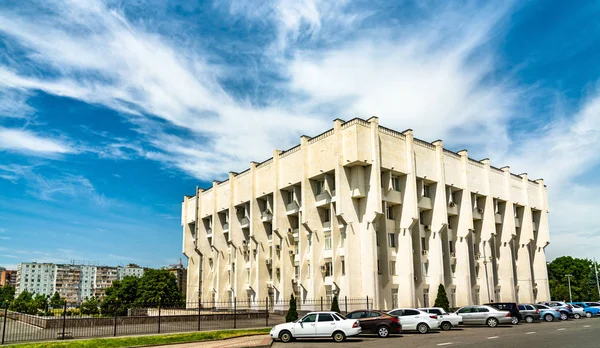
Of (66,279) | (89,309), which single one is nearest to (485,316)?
(89,309)

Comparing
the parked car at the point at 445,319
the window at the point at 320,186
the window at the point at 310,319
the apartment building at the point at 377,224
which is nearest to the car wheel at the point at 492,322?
the parked car at the point at 445,319

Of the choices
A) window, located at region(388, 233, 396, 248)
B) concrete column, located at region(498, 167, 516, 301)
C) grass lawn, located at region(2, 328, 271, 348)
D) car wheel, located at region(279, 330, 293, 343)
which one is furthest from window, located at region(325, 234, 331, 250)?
concrete column, located at region(498, 167, 516, 301)

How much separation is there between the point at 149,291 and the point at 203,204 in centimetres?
2217

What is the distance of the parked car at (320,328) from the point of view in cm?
2191

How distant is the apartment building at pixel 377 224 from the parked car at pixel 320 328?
17.1m

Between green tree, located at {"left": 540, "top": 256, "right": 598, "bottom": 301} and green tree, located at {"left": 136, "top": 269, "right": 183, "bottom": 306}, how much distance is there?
70209mm

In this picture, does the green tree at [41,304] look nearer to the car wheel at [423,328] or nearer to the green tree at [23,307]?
the green tree at [23,307]

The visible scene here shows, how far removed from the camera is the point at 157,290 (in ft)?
250

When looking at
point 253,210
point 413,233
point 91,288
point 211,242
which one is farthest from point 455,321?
point 91,288

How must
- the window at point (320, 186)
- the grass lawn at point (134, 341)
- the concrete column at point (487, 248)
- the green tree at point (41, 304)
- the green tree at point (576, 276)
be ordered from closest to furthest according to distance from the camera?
the grass lawn at point (134, 341) → the green tree at point (41, 304) → the window at point (320, 186) → the concrete column at point (487, 248) → the green tree at point (576, 276)

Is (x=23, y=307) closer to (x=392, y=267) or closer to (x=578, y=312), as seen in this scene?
(x=392, y=267)

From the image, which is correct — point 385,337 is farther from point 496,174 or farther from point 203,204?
point 203,204

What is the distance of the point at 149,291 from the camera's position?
76.4 meters

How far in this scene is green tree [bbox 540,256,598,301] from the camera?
302 feet
